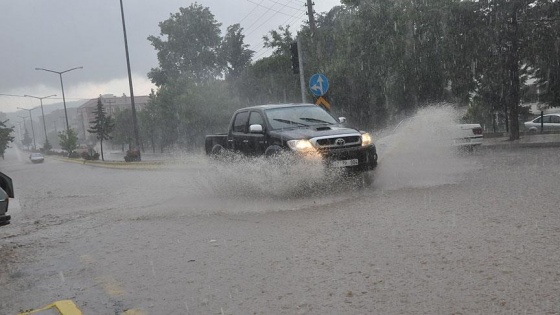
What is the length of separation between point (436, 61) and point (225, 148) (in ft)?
45.0

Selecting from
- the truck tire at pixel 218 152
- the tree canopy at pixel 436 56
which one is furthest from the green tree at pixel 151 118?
the truck tire at pixel 218 152

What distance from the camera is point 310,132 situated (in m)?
8.89

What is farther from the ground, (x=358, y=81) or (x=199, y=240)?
(x=358, y=81)

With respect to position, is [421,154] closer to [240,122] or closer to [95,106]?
[240,122]

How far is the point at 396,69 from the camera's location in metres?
21.9

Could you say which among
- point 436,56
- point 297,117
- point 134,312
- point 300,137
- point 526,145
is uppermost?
point 436,56

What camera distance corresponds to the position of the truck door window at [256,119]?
32.1 ft

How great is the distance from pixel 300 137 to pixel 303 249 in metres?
3.58

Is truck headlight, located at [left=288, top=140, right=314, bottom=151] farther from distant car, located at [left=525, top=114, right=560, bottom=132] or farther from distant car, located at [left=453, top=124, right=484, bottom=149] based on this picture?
distant car, located at [left=525, top=114, right=560, bottom=132]

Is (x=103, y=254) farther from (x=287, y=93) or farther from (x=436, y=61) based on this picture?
(x=287, y=93)

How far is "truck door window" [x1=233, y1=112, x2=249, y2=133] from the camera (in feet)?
34.1

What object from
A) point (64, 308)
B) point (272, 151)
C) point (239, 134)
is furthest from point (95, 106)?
point (64, 308)

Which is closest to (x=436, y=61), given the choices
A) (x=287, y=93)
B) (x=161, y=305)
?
(x=161, y=305)

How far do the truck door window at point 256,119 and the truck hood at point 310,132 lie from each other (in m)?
0.67
